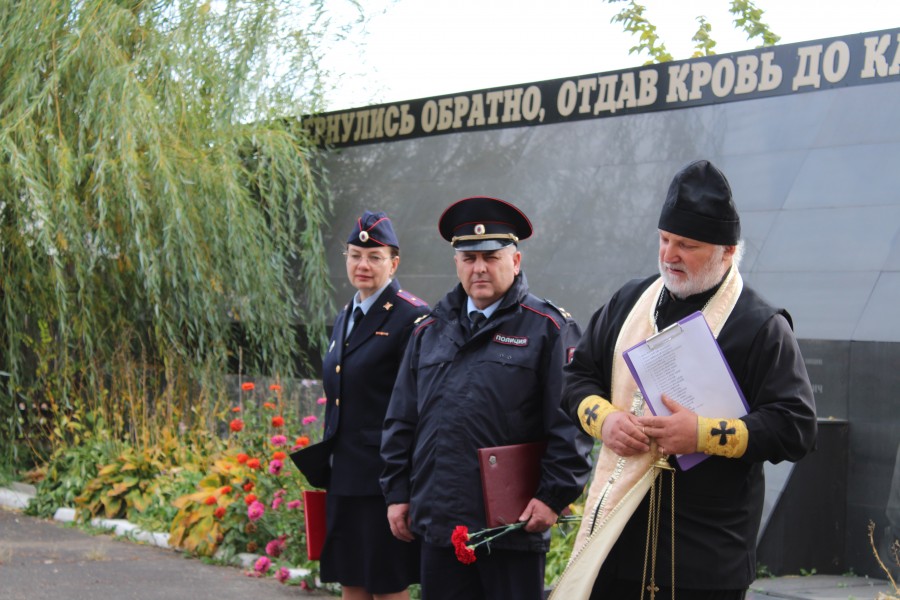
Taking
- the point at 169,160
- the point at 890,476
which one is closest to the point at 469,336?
the point at 890,476

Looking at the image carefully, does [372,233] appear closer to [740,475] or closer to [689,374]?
[689,374]

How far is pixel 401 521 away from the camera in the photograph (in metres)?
3.88

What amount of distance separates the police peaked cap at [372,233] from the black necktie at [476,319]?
826 mm

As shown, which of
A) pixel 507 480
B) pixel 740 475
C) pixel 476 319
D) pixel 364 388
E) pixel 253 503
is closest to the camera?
pixel 740 475

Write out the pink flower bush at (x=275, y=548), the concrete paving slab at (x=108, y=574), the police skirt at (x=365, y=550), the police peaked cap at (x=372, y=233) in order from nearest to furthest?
the police skirt at (x=365, y=550) < the police peaked cap at (x=372, y=233) < the concrete paving slab at (x=108, y=574) < the pink flower bush at (x=275, y=548)

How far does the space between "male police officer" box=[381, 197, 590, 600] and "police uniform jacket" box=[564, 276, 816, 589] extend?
0.65 metres

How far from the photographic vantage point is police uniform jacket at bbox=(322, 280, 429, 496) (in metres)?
4.44

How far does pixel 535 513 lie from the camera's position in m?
3.57

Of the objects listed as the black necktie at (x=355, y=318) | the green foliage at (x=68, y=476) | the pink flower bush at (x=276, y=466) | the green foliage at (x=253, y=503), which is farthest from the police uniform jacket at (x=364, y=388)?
the green foliage at (x=68, y=476)

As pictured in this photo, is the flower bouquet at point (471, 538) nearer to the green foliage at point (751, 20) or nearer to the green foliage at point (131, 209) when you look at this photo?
the green foliage at point (131, 209)

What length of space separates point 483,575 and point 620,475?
0.84 metres

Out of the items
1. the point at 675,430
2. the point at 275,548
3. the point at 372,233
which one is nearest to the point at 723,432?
the point at 675,430

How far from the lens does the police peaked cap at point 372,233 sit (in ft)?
15.0

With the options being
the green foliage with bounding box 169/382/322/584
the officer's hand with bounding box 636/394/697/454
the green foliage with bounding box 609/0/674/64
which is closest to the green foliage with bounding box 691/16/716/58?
the green foliage with bounding box 609/0/674/64
